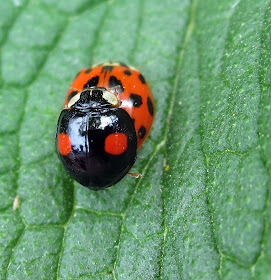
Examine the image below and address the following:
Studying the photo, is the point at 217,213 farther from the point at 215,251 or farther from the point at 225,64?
the point at 225,64

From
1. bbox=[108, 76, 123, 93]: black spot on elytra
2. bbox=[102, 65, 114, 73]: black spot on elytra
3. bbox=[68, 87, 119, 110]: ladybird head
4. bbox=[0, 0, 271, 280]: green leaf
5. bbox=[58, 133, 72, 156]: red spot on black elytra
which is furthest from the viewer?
bbox=[102, 65, 114, 73]: black spot on elytra

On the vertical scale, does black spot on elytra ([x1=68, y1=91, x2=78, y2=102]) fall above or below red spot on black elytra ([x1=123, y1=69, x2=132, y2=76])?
below

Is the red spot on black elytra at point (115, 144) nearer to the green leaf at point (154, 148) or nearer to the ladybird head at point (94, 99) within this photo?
the ladybird head at point (94, 99)

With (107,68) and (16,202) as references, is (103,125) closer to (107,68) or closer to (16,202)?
(107,68)

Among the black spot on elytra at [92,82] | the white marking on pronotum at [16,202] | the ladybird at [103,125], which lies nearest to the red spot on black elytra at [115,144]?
the ladybird at [103,125]

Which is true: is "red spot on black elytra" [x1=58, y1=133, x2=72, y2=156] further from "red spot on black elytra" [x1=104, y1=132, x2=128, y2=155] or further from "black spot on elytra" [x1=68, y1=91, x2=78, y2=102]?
"black spot on elytra" [x1=68, y1=91, x2=78, y2=102]

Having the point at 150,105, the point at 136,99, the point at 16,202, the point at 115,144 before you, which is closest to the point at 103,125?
the point at 115,144

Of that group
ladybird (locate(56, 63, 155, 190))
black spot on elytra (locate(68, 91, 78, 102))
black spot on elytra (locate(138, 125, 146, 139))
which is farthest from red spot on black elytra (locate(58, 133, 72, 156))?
black spot on elytra (locate(138, 125, 146, 139))
